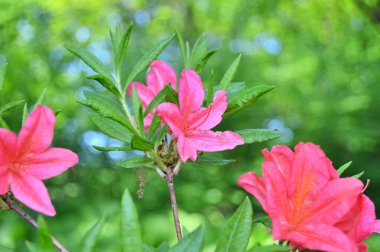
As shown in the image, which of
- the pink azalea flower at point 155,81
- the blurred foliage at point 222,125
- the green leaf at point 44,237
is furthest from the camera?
the blurred foliage at point 222,125

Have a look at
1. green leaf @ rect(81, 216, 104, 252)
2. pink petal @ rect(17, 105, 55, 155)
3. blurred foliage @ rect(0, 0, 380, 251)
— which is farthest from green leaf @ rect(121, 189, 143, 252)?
blurred foliage @ rect(0, 0, 380, 251)

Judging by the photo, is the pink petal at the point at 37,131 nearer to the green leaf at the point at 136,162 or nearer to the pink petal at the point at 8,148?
the pink petal at the point at 8,148

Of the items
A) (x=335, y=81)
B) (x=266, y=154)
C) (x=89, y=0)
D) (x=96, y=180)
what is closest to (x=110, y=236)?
(x=96, y=180)

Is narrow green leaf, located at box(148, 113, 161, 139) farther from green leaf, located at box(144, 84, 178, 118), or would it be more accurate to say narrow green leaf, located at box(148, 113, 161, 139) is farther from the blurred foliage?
the blurred foliage

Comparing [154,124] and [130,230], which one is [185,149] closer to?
[154,124]

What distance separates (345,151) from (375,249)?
1735 mm

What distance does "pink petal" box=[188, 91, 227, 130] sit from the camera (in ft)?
2.30

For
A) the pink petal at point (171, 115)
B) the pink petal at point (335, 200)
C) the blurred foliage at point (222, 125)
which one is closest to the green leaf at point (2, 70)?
the pink petal at point (171, 115)

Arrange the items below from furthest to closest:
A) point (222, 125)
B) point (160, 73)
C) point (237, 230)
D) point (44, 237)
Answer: point (222, 125), point (160, 73), point (237, 230), point (44, 237)

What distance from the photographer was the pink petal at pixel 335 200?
1.91 feet

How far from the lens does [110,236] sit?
9.86 ft

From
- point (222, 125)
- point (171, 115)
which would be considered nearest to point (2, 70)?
point (171, 115)

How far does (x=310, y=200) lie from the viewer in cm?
62

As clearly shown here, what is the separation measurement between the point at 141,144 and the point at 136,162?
5 cm
